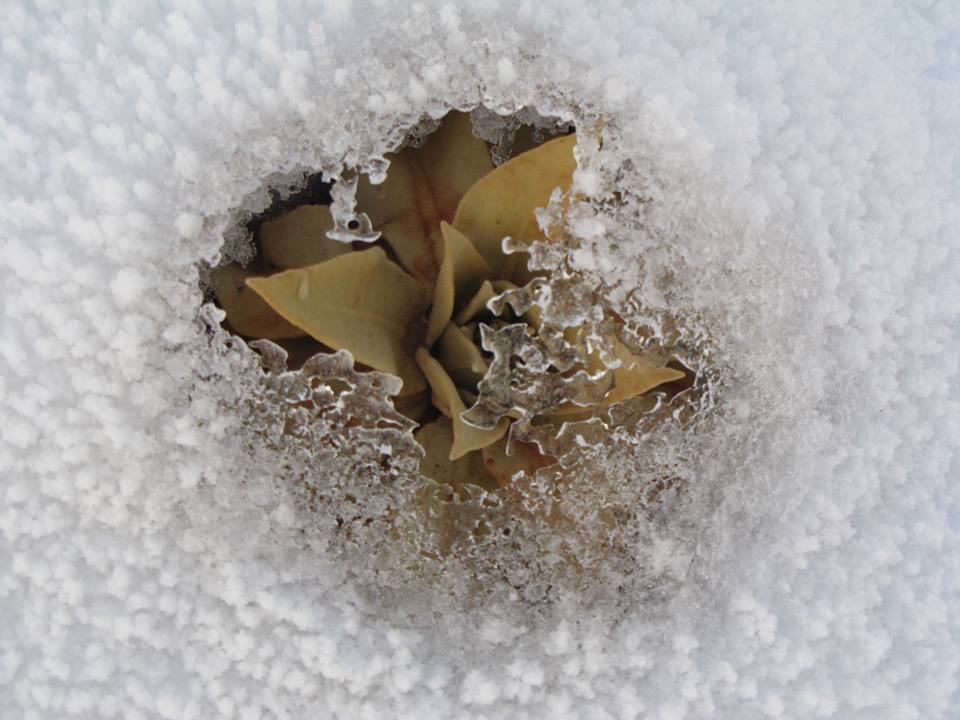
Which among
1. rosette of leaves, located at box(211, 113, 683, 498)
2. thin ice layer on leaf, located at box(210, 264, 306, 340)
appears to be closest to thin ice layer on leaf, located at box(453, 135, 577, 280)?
rosette of leaves, located at box(211, 113, 683, 498)

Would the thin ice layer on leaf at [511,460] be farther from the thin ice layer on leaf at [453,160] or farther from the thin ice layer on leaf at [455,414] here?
the thin ice layer on leaf at [453,160]

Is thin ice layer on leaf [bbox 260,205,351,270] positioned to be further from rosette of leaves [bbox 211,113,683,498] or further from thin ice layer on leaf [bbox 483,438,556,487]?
thin ice layer on leaf [bbox 483,438,556,487]

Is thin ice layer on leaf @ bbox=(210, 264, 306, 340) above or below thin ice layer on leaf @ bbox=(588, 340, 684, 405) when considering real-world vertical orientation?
above

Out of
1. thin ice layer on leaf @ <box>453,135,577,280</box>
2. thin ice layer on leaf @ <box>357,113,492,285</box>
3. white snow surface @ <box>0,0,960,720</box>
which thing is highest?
thin ice layer on leaf @ <box>357,113,492,285</box>

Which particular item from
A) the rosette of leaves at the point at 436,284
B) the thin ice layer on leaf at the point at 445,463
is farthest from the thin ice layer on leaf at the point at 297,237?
the thin ice layer on leaf at the point at 445,463

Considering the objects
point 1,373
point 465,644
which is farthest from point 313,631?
point 1,373

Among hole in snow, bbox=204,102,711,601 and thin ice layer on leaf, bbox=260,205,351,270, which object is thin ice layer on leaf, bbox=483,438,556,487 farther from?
thin ice layer on leaf, bbox=260,205,351,270

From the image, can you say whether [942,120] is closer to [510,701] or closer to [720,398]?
[720,398]
